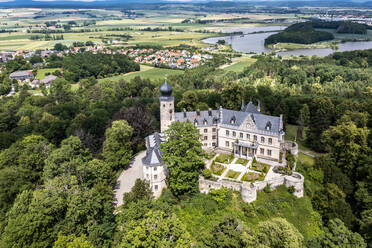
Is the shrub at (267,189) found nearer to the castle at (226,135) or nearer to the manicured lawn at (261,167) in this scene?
the manicured lawn at (261,167)

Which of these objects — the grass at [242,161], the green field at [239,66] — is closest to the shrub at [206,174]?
the grass at [242,161]

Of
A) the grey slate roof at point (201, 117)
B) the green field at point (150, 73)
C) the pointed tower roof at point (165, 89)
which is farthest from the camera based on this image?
the green field at point (150, 73)

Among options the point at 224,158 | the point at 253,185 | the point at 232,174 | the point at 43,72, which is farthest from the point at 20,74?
the point at 253,185

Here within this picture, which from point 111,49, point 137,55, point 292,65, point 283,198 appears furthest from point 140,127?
point 111,49

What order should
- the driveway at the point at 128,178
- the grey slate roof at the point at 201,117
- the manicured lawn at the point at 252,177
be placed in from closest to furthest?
the manicured lawn at the point at 252,177, the driveway at the point at 128,178, the grey slate roof at the point at 201,117

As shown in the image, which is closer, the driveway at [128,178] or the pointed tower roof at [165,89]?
the driveway at [128,178]

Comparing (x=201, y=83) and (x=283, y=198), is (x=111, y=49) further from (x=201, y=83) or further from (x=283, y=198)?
(x=283, y=198)
